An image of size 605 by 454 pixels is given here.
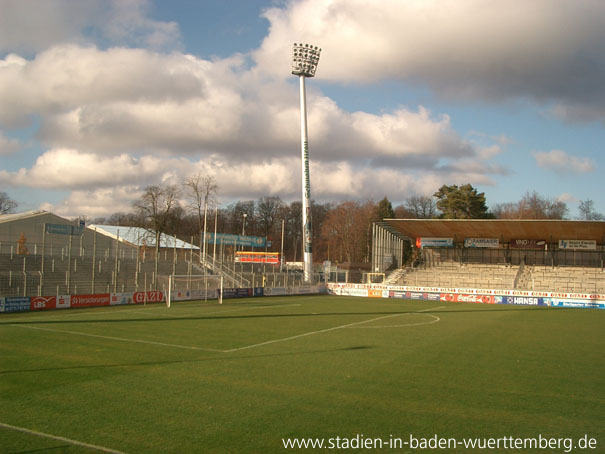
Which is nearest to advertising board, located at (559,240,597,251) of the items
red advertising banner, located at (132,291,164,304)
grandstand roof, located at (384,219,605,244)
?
grandstand roof, located at (384,219,605,244)

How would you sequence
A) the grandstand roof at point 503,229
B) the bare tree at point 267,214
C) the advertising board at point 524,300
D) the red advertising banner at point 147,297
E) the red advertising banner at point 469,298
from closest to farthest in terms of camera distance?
the red advertising banner at point 147,297, the advertising board at point 524,300, the red advertising banner at point 469,298, the grandstand roof at point 503,229, the bare tree at point 267,214

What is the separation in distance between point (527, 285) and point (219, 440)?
1978 inches

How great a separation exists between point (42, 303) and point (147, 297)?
697 cm

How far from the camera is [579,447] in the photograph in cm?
813

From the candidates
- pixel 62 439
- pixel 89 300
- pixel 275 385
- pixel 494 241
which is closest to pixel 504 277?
pixel 494 241

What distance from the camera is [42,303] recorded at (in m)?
27.9

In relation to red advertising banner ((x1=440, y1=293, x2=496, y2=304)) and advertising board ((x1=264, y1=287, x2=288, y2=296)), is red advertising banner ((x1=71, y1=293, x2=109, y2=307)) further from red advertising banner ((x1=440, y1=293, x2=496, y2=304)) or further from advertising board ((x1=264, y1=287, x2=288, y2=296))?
red advertising banner ((x1=440, y1=293, x2=496, y2=304))

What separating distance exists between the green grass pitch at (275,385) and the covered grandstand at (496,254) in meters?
30.3

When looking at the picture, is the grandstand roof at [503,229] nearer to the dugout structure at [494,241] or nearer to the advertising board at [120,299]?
the dugout structure at [494,241]

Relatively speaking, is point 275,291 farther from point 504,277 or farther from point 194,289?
point 504,277

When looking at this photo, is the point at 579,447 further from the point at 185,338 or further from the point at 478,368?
the point at 185,338

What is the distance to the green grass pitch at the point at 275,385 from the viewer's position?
8.60 m

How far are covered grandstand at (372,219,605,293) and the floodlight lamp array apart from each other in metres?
18.7

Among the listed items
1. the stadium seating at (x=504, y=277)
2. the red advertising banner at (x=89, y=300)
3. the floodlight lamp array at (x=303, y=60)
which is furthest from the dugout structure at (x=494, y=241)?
the red advertising banner at (x=89, y=300)
